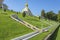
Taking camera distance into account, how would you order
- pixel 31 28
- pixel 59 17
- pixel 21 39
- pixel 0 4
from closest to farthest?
pixel 21 39
pixel 31 28
pixel 0 4
pixel 59 17

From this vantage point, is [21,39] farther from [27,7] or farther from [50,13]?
[50,13]

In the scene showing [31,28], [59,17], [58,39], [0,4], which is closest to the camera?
[58,39]

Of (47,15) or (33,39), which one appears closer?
(33,39)

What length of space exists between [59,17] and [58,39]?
189 feet

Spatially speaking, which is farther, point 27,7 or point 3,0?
point 27,7

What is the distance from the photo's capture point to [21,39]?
24.0 m

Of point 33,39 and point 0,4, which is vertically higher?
point 0,4

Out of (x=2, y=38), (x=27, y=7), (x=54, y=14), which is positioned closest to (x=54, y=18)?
(x=54, y=14)

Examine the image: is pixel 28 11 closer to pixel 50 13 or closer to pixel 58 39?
pixel 50 13

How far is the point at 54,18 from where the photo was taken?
97000 millimetres

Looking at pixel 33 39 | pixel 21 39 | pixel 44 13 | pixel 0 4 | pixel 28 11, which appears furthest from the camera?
pixel 44 13

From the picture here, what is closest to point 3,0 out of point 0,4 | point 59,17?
point 0,4

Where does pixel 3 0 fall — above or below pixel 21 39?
above

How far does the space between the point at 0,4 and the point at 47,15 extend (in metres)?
34.8
